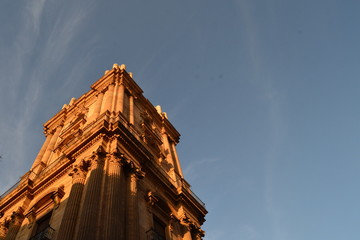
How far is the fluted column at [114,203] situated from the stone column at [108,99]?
8074 millimetres

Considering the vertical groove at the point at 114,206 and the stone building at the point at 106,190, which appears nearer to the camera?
the vertical groove at the point at 114,206

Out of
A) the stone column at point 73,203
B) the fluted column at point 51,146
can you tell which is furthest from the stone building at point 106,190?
the fluted column at point 51,146

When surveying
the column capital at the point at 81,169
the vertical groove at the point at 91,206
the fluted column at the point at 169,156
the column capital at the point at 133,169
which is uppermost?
the fluted column at the point at 169,156

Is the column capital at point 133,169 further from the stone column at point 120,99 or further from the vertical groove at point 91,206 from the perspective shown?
the stone column at point 120,99

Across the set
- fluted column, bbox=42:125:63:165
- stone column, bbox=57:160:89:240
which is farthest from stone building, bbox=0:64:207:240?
fluted column, bbox=42:125:63:165

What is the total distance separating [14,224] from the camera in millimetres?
25125

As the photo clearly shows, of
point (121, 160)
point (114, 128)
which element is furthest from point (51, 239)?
point (114, 128)

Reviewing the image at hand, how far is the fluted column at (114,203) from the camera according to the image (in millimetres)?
18281

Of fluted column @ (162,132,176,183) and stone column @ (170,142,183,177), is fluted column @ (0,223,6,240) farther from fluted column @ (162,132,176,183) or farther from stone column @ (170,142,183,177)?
stone column @ (170,142,183,177)

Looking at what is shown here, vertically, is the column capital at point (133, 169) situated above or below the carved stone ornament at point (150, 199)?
above

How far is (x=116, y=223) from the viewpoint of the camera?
739 inches

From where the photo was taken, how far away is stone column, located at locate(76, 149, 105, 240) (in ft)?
58.3

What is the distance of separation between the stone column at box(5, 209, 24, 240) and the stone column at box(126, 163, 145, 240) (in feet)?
27.1

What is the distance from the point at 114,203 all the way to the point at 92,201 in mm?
1097
